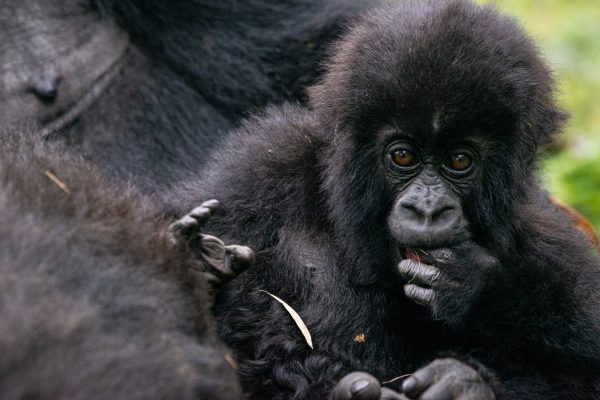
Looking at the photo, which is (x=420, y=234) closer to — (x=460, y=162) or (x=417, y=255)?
(x=417, y=255)

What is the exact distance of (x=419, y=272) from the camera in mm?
2811

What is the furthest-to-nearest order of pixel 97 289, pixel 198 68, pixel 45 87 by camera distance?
pixel 198 68 < pixel 45 87 < pixel 97 289

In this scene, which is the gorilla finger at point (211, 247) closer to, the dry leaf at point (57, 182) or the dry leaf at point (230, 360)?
the dry leaf at point (230, 360)

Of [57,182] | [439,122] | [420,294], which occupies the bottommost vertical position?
[420,294]

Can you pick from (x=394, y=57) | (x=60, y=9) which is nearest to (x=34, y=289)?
(x=394, y=57)

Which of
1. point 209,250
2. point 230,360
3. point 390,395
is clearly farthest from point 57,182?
point 390,395

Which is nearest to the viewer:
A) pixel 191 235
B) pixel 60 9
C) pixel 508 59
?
pixel 191 235

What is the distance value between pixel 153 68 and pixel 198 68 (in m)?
0.19

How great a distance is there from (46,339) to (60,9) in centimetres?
236

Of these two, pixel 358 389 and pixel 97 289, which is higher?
pixel 97 289

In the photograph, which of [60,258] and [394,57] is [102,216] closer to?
[60,258]

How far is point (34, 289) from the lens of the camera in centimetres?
201

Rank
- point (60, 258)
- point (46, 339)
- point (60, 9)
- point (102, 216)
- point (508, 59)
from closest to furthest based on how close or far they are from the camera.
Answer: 1. point (46, 339)
2. point (60, 258)
3. point (102, 216)
4. point (508, 59)
5. point (60, 9)

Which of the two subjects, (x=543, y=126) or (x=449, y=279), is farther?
(x=543, y=126)
